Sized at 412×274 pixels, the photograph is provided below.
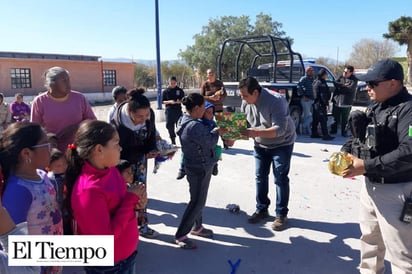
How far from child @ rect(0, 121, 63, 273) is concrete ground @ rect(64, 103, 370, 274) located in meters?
1.36

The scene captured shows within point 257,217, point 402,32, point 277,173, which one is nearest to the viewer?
point 277,173

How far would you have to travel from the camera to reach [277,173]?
147 inches

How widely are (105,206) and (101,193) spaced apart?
7cm

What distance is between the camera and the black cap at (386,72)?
7.30 ft

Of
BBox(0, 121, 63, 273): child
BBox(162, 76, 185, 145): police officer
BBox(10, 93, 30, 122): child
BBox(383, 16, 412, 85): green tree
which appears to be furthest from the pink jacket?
BBox(383, 16, 412, 85): green tree

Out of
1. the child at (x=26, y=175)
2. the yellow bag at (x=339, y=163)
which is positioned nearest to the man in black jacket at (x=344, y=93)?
the yellow bag at (x=339, y=163)

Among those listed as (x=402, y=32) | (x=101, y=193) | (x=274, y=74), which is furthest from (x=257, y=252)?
(x=402, y=32)

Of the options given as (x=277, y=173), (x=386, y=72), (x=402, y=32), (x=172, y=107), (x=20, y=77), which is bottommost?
(x=277, y=173)

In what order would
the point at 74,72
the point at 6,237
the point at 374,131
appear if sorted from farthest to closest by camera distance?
1. the point at 74,72
2. the point at 374,131
3. the point at 6,237

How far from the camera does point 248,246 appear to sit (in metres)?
3.45

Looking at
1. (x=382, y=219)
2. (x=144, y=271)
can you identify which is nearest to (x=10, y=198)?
(x=144, y=271)

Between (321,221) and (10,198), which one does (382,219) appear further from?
(10,198)

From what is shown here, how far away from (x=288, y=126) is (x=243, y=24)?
27405 millimetres

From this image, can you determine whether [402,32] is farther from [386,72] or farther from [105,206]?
[105,206]
